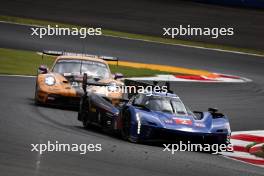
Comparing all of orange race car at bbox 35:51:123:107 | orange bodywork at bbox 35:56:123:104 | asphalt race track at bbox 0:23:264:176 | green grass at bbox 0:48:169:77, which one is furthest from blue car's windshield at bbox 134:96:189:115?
green grass at bbox 0:48:169:77

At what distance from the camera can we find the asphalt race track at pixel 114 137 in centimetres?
1116

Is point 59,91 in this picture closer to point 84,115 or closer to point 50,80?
point 50,80

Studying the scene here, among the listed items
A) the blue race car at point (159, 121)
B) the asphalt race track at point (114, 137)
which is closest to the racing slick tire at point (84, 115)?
the asphalt race track at point (114, 137)

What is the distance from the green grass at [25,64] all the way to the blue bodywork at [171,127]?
10.0 m

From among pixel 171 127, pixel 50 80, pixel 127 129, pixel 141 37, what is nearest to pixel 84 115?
pixel 127 129

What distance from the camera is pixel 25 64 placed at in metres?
25.6

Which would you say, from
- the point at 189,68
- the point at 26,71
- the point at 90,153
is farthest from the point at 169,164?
the point at 189,68

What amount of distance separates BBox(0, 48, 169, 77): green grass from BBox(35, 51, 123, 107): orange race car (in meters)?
4.40

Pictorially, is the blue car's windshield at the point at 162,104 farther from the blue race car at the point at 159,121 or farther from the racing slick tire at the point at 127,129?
the racing slick tire at the point at 127,129

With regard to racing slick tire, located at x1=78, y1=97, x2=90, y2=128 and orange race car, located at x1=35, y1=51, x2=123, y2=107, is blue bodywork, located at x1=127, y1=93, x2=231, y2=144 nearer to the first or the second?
racing slick tire, located at x1=78, y1=97, x2=90, y2=128

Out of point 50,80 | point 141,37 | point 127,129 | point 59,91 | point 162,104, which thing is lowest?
point 127,129

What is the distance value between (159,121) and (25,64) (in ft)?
40.5

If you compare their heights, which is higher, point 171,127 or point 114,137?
point 171,127

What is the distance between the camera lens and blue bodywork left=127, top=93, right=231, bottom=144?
1377 centimetres
